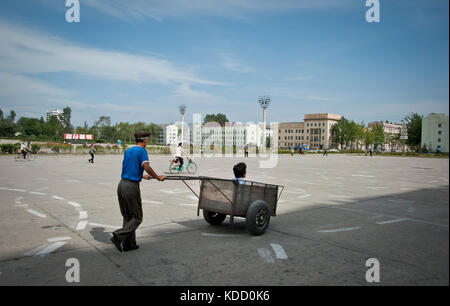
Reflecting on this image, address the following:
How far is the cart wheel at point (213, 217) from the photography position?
6.84 m

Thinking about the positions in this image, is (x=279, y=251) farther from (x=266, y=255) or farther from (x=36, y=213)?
(x=36, y=213)

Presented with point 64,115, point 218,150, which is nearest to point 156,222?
point 218,150

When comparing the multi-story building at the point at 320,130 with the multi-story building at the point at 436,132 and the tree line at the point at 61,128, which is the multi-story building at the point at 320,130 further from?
the multi-story building at the point at 436,132

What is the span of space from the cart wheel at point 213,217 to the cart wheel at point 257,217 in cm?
106

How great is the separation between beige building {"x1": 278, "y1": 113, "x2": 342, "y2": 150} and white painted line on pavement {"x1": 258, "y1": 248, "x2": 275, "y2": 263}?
147 metres


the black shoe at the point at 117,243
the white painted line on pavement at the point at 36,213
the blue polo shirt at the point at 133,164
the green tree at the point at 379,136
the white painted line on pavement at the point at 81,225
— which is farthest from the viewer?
the green tree at the point at 379,136

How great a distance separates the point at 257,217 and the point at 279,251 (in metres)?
1.02

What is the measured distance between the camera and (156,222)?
7125 mm

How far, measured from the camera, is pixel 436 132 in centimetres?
229

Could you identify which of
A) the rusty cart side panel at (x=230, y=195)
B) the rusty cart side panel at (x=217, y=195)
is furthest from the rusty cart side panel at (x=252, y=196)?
the rusty cart side panel at (x=217, y=195)

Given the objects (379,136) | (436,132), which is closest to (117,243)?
(436,132)

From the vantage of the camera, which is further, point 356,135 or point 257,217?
point 356,135

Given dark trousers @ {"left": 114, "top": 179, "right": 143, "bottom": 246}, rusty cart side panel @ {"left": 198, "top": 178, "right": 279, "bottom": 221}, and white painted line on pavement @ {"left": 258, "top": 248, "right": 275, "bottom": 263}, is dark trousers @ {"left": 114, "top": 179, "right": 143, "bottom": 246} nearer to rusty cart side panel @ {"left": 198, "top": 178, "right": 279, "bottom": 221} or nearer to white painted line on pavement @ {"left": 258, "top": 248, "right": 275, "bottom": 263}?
rusty cart side panel @ {"left": 198, "top": 178, "right": 279, "bottom": 221}
